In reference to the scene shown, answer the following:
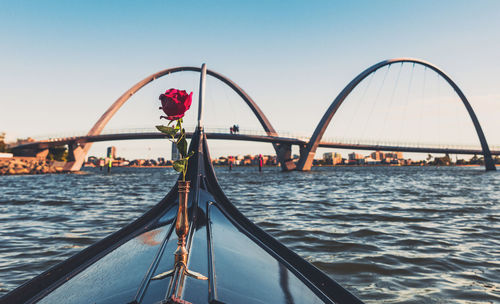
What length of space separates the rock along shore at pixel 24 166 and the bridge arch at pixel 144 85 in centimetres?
347

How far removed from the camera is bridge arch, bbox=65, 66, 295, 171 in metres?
45.5

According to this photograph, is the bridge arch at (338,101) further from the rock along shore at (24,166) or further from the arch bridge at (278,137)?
the rock along shore at (24,166)

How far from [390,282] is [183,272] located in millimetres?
2504

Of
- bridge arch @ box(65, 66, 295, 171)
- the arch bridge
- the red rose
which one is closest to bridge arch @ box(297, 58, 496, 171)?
the arch bridge

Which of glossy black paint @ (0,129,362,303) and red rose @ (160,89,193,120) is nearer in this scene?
glossy black paint @ (0,129,362,303)

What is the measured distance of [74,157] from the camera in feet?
146

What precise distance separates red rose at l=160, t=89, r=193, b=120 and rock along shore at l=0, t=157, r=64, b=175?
4354 cm

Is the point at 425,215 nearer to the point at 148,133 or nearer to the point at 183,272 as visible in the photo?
the point at 183,272

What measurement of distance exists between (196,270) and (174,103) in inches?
32.2

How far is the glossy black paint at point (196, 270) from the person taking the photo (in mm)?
1188

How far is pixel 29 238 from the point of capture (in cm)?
457


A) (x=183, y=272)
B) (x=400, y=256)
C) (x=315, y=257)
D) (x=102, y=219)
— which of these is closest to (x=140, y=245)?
(x=183, y=272)

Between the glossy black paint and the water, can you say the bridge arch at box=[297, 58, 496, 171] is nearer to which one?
the water

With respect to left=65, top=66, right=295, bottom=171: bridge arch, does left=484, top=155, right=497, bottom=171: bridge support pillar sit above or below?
below
